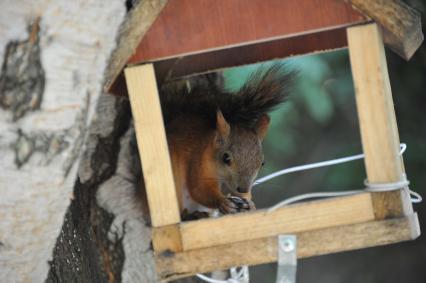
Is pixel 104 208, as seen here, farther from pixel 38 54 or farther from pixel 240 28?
pixel 38 54

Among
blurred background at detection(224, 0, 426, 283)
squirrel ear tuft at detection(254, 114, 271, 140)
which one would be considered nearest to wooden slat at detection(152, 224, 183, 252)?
squirrel ear tuft at detection(254, 114, 271, 140)

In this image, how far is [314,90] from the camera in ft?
8.89

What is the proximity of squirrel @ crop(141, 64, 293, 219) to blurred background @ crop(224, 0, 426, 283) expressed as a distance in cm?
26

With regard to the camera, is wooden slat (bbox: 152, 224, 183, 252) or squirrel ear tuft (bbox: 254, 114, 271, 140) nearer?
wooden slat (bbox: 152, 224, 183, 252)

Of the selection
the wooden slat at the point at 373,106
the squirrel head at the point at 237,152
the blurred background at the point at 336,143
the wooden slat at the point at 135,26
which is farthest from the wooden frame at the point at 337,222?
the blurred background at the point at 336,143

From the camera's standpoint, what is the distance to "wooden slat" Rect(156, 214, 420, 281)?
1.44 meters

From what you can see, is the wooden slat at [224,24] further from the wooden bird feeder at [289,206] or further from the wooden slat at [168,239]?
the wooden slat at [168,239]

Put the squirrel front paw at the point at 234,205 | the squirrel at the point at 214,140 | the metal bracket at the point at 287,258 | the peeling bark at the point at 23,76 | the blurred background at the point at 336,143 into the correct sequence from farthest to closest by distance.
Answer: the blurred background at the point at 336,143 < the squirrel at the point at 214,140 < the squirrel front paw at the point at 234,205 < the metal bracket at the point at 287,258 < the peeling bark at the point at 23,76

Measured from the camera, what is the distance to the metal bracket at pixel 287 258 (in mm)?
1429

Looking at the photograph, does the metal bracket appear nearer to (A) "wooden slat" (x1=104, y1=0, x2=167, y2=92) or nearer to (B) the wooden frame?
(B) the wooden frame

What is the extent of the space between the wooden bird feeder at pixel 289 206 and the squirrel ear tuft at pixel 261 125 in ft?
1.99

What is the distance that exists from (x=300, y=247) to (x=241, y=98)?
60 cm

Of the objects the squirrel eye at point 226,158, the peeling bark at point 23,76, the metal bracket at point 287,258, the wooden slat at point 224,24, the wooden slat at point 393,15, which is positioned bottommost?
the metal bracket at point 287,258

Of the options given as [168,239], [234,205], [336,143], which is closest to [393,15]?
[168,239]
